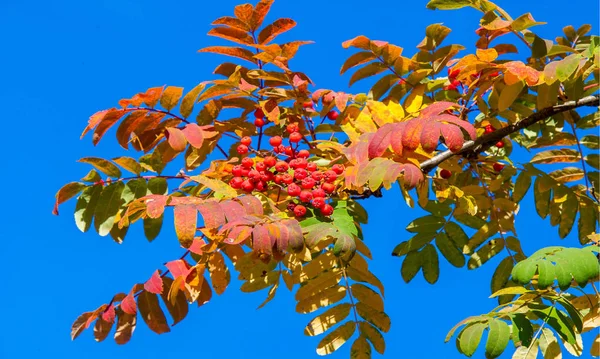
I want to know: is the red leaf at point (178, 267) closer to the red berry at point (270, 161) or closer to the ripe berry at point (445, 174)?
the red berry at point (270, 161)

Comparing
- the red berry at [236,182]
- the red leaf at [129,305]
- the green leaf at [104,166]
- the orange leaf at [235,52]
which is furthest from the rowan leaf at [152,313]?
the orange leaf at [235,52]

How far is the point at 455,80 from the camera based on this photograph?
10.5 feet

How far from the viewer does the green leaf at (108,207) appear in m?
3.08

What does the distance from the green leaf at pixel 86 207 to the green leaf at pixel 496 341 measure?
56.7 inches

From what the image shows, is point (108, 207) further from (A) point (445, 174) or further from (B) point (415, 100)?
(A) point (445, 174)

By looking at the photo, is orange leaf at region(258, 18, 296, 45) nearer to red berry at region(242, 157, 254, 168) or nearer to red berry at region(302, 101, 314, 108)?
red berry at region(302, 101, 314, 108)

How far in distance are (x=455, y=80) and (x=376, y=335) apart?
0.96 m

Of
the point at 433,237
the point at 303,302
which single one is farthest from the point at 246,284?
the point at 433,237

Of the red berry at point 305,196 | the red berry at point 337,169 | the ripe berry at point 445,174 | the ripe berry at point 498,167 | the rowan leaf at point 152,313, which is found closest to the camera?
the red berry at point 305,196

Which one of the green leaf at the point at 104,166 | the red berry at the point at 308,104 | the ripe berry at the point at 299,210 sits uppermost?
the red berry at the point at 308,104

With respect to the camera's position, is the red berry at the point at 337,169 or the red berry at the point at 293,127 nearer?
the red berry at the point at 337,169

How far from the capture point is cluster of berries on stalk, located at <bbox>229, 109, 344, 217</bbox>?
9.19ft

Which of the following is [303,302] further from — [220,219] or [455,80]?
[455,80]

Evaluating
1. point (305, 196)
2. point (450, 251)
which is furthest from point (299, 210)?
point (450, 251)
